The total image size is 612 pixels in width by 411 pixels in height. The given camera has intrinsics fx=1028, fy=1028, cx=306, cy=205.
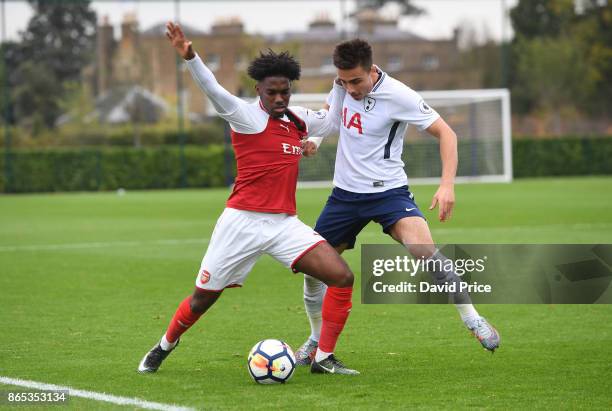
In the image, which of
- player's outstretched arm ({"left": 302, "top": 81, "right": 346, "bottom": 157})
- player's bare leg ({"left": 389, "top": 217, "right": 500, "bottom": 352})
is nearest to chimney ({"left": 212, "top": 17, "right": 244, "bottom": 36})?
player's outstretched arm ({"left": 302, "top": 81, "right": 346, "bottom": 157})

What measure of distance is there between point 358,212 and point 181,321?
1510mm

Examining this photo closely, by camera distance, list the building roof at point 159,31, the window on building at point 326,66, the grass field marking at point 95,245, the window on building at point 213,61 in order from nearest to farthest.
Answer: the grass field marking at point 95,245 < the building roof at point 159,31 < the window on building at point 326,66 < the window on building at point 213,61

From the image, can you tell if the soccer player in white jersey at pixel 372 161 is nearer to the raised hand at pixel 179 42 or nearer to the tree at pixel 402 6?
the raised hand at pixel 179 42

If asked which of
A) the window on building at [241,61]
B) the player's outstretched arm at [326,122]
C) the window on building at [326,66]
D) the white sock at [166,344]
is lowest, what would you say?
the white sock at [166,344]

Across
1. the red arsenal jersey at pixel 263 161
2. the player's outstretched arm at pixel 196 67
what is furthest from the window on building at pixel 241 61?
the player's outstretched arm at pixel 196 67

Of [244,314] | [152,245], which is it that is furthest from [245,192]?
[152,245]

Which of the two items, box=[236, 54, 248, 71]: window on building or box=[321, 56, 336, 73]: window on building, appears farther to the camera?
box=[236, 54, 248, 71]: window on building

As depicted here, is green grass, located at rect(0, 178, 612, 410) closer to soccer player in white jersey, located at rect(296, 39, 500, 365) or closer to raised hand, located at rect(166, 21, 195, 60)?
soccer player in white jersey, located at rect(296, 39, 500, 365)

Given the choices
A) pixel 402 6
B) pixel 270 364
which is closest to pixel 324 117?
pixel 270 364

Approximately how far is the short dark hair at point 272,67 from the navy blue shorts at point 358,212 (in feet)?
3.60

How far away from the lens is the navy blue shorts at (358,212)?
739cm

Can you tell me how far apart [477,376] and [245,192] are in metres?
2.00

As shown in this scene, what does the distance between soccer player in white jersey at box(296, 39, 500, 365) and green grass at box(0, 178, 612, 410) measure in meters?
0.81

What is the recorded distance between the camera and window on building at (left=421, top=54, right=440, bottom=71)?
45.8m
